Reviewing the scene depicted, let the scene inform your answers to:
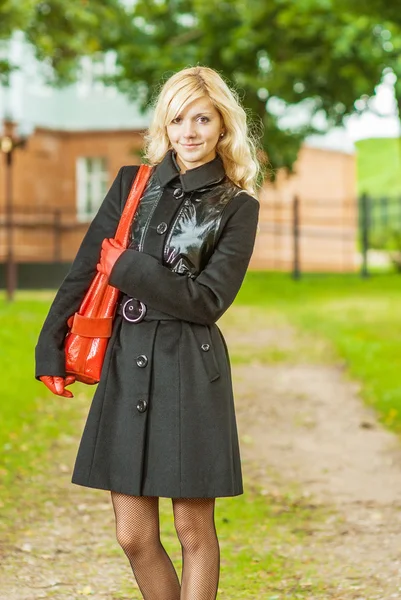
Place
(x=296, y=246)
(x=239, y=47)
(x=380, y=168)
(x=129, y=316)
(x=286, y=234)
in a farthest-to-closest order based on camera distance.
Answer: (x=380, y=168) → (x=286, y=234) → (x=296, y=246) → (x=239, y=47) → (x=129, y=316)

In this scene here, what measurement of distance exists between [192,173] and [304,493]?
12.2ft

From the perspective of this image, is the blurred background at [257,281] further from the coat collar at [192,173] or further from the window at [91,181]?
the coat collar at [192,173]

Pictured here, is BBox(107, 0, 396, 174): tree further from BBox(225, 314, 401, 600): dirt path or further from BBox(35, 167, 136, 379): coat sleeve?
BBox(35, 167, 136, 379): coat sleeve

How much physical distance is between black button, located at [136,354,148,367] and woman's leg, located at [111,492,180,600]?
409 mm

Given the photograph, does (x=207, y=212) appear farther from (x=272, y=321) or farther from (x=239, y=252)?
(x=272, y=321)

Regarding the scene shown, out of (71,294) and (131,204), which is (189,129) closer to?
(131,204)

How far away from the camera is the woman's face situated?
12.1ft

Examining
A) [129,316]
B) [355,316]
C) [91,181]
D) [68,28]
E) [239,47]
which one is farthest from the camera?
[91,181]

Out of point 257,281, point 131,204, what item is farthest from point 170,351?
point 257,281

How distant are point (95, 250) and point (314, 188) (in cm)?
3586

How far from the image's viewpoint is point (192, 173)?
3.72 m

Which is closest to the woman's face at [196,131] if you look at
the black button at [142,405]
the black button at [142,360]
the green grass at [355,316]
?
the black button at [142,360]

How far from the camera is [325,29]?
17.3 m

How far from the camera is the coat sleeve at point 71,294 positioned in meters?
3.71
